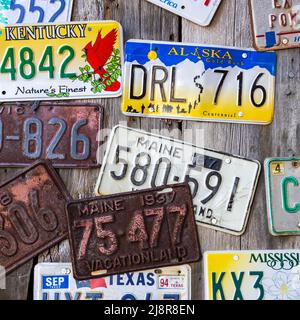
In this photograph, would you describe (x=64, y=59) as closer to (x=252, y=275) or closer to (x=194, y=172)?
(x=194, y=172)

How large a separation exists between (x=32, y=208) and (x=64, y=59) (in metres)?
0.61

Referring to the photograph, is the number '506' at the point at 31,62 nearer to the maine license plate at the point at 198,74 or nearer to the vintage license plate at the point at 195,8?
the maine license plate at the point at 198,74

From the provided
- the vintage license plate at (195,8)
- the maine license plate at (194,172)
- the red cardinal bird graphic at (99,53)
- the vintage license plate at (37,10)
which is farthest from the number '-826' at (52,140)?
the vintage license plate at (195,8)

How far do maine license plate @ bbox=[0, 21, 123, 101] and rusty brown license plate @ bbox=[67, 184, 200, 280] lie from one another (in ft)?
1.46

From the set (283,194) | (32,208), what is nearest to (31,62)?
(32,208)

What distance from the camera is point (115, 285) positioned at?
3.08m

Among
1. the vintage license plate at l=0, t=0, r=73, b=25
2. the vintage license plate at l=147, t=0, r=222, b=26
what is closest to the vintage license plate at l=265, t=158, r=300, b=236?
the vintage license plate at l=147, t=0, r=222, b=26

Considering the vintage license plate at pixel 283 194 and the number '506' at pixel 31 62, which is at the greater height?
the number '506' at pixel 31 62

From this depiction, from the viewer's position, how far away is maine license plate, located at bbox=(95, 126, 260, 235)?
3.05m

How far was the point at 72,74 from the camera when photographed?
306 centimetres

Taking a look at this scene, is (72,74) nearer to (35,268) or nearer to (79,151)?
(79,151)

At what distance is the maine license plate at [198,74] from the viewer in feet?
9.98

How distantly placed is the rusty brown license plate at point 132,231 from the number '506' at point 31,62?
1.77ft
